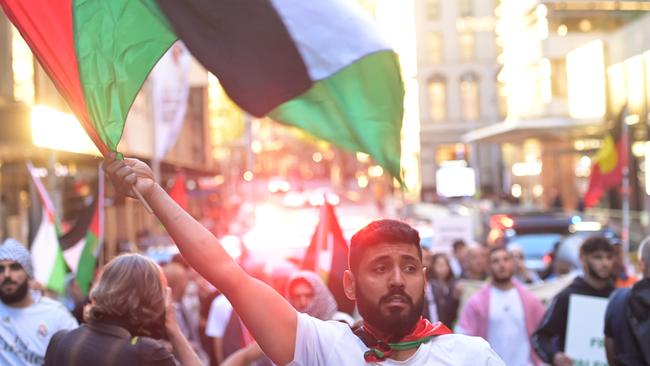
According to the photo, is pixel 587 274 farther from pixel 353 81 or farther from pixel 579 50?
pixel 579 50

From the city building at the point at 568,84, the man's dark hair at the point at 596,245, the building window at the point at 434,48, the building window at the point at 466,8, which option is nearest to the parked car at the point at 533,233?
the man's dark hair at the point at 596,245

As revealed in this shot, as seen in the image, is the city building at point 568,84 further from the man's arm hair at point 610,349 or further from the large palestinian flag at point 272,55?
the large palestinian flag at point 272,55

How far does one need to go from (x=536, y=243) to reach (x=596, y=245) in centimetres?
1078

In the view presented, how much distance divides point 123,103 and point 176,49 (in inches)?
476

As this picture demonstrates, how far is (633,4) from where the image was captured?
3416cm

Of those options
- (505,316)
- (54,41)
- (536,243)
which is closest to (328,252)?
(505,316)

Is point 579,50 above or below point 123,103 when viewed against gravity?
above

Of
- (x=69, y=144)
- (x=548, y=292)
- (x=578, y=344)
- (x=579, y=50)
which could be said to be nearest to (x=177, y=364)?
(x=578, y=344)

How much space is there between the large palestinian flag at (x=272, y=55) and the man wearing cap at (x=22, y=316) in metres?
1.83

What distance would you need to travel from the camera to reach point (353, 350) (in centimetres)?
309

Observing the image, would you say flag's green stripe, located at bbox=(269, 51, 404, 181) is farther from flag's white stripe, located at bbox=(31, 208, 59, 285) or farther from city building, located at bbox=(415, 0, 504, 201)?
city building, located at bbox=(415, 0, 504, 201)

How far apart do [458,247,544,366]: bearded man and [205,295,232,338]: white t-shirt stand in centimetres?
191

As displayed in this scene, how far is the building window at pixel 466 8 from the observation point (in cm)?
6762

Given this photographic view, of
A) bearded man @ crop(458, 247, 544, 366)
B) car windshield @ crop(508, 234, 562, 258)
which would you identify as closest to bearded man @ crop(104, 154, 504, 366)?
bearded man @ crop(458, 247, 544, 366)
